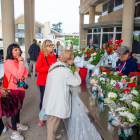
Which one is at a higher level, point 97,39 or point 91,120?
point 97,39

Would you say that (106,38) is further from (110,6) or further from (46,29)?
(46,29)

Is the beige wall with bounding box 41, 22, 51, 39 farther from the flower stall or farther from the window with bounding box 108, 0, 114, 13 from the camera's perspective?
the flower stall

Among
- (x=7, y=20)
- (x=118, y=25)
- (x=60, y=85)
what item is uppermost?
(x=118, y=25)

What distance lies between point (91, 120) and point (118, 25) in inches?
472

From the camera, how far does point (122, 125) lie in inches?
48.7

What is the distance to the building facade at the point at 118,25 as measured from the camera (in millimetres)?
10414

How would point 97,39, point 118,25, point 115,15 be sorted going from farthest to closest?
point 97,39 < point 115,15 < point 118,25

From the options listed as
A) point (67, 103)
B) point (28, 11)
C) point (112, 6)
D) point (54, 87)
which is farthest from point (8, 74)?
point (112, 6)

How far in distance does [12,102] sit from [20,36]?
650 inches

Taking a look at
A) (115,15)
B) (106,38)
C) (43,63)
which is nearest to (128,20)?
(106,38)

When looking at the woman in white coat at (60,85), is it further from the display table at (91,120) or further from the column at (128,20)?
the column at (128,20)

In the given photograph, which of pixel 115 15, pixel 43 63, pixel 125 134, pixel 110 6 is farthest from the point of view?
pixel 110 6

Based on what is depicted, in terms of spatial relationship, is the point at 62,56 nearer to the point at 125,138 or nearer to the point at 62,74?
the point at 62,74

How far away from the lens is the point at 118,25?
12281mm
